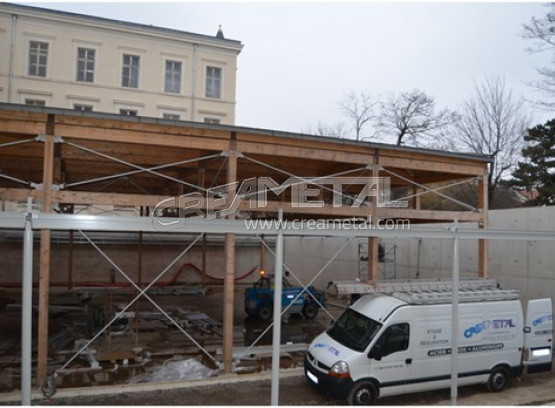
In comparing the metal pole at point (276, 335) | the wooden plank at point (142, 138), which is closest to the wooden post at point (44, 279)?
the wooden plank at point (142, 138)

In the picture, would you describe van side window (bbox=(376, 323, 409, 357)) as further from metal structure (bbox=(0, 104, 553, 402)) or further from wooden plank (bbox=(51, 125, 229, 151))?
wooden plank (bbox=(51, 125, 229, 151))

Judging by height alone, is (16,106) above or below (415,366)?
above

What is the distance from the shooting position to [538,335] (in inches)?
384

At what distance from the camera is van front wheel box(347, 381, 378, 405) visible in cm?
828

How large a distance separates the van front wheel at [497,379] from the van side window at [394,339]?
2202mm

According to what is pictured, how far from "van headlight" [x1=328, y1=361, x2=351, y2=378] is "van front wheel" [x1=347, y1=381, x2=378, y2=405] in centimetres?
27

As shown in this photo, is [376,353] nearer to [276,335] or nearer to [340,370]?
[340,370]

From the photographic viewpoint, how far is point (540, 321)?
32.1ft

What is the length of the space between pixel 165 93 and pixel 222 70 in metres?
4.48

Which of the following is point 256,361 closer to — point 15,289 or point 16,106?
point 16,106

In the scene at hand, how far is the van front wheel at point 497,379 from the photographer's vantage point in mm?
9383

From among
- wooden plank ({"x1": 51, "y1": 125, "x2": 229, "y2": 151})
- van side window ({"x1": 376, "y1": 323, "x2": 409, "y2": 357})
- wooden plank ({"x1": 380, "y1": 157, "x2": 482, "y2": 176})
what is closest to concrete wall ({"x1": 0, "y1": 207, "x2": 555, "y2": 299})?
wooden plank ({"x1": 380, "y1": 157, "x2": 482, "y2": 176})

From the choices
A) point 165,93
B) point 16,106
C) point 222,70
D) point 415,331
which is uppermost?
point 222,70

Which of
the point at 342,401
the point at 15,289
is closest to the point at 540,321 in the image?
the point at 342,401
